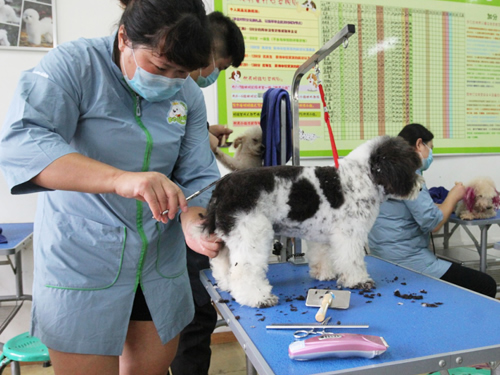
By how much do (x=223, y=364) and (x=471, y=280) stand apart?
57.8 inches

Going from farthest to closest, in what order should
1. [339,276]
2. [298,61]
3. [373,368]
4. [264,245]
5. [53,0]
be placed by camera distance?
[298,61], [53,0], [339,276], [264,245], [373,368]

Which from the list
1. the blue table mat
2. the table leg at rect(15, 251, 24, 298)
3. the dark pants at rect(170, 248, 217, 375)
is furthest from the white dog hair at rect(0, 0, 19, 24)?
the dark pants at rect(170, 248, 217, 375)

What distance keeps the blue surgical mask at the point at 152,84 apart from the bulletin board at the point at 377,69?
1585 mm

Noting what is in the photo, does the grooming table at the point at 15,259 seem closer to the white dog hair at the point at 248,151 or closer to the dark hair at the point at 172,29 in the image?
the white dog hair at the point at 248,151

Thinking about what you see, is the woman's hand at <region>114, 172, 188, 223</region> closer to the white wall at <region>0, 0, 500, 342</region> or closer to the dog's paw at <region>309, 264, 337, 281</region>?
the dog's paw at <region>309, 264, 337, 281</region>

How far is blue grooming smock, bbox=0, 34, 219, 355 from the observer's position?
83 cm

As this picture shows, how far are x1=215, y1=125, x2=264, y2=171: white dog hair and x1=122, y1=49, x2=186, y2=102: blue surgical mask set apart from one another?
3.23ft

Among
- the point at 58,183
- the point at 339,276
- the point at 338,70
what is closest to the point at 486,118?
the point at 338,70

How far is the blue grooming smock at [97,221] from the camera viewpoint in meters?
0.83

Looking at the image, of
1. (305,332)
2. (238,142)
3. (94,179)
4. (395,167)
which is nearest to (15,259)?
(238,142)

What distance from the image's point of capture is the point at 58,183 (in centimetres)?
68

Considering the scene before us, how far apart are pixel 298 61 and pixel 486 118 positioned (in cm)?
162

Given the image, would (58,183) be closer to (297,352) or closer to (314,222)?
(297,352)

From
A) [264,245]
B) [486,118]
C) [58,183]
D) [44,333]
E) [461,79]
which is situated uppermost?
[461,79]
